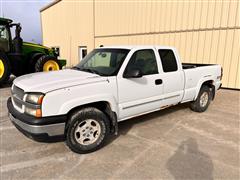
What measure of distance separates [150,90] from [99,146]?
149cm

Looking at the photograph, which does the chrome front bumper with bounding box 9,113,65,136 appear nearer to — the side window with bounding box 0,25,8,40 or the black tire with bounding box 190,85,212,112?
the black tire with bounding box 190,85,212,112

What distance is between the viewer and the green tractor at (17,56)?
8.23 metres

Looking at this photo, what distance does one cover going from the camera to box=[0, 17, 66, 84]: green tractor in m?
8.23

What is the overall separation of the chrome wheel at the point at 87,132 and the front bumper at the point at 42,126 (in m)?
Result: 0.31

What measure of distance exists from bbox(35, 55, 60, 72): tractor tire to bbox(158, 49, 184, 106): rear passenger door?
22.4ft

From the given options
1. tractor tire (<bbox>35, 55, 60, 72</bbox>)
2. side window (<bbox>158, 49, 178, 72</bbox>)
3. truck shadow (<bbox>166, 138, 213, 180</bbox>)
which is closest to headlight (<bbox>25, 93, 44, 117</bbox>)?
truck shadow (<bbox>166, 138, 213, 180</bbox>)

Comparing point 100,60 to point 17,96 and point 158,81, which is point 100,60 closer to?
point 158,81

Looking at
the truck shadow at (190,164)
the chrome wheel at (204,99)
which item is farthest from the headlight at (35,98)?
the chrome wheel at (204,99)

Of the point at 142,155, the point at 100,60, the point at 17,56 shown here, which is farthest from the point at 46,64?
the point at 142,155

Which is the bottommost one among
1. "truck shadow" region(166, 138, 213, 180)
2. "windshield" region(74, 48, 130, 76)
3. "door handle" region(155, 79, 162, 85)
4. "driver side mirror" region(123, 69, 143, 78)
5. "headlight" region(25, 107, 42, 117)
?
"truck shadow" region(166, 138, 213, 180)

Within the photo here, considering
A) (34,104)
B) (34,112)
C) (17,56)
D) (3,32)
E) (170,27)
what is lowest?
(34,112)

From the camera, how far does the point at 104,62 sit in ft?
13.6

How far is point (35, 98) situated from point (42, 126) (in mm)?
415

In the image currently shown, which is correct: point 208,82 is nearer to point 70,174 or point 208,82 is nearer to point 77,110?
point 77,110
